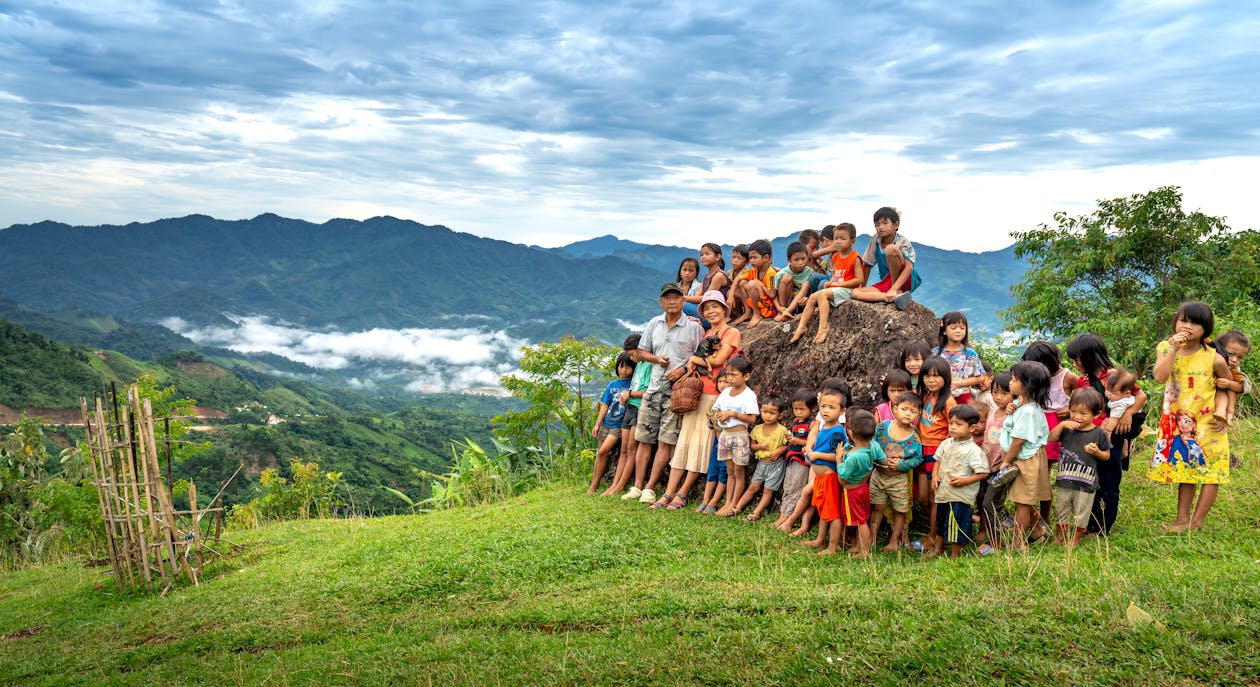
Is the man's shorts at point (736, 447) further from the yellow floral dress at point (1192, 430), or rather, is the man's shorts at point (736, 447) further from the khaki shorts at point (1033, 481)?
the yellow floral dress at point (1192, 430)

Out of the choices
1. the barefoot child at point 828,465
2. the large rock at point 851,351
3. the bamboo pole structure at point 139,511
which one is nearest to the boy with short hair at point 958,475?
the barefoot child at point 828,465

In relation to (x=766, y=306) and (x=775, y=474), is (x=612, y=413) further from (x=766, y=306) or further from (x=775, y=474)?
(x=775, y=474)

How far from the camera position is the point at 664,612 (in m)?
5.42

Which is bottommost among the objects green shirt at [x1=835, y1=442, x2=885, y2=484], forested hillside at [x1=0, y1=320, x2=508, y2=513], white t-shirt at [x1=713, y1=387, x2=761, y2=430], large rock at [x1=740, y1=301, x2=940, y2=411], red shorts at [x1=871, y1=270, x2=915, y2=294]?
forested hillside at [x1=0, y1=320, x2=508, y2=513]

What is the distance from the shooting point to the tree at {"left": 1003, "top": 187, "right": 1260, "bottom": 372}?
16031 mm

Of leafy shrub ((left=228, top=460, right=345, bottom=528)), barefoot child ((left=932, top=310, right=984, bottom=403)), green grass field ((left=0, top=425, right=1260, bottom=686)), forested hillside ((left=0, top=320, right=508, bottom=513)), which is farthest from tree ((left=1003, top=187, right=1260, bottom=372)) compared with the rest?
forested hillside ((left=0, top=320, right=508, bottom=513))

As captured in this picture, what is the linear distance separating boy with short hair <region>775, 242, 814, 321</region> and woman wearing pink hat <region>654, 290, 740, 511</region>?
830 mm

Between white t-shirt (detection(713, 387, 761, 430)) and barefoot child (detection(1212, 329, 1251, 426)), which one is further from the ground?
barefoot child (detection(1212, 329, 1251, 426))

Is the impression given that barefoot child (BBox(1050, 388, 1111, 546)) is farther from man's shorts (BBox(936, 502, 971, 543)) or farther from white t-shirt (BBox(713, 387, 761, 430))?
white t-shirt (BBox(713, 387, 761, 430))

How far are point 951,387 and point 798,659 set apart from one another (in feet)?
10.7

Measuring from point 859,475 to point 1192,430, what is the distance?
2474mm

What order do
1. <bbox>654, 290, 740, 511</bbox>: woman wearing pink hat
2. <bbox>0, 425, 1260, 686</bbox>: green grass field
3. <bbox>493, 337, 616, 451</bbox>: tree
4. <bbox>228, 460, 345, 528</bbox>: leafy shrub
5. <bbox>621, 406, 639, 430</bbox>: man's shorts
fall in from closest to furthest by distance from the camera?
<bbox>0, 425, 1260, 686</bbox>: green grass field
<bbox>654, 290, 740, 511</bbox>: woman wearing pink hat
<bbox>621, 406, 639, 430</bbox>: man's shorts
<bbox>493, 337, 616, 451</bbox>: tree
<bbox>228, 460, 345, 528</bbox>: leafy shrub

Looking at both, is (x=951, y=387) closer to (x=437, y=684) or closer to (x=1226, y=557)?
(x=1226, y=557)

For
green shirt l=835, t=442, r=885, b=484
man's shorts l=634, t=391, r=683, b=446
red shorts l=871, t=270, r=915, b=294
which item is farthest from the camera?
man's shorts l=634, t=391, r=683, b=446
